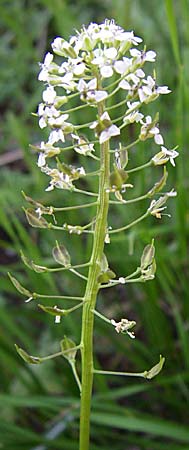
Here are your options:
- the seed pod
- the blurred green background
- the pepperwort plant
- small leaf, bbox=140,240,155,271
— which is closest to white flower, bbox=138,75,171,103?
the pepperwort plant

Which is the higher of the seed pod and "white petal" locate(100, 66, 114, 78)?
"white petal" locate(100, 66, 114, 78)

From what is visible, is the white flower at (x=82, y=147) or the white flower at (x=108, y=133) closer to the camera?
the white flower at (x=108, y=133)

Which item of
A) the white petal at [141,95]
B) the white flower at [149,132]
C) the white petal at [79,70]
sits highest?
the white petal at [79,70]

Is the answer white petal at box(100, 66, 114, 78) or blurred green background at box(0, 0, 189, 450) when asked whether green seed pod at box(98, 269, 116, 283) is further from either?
blurred green background at box(0, 0, 189, 450)

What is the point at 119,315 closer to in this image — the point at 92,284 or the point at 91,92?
the point at 92,284

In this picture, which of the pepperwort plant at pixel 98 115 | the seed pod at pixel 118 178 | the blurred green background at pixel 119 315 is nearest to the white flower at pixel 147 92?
the pepperwort plant at pixel 98 115

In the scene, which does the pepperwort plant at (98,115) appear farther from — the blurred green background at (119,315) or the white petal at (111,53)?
the blurred green background at (119,315)
